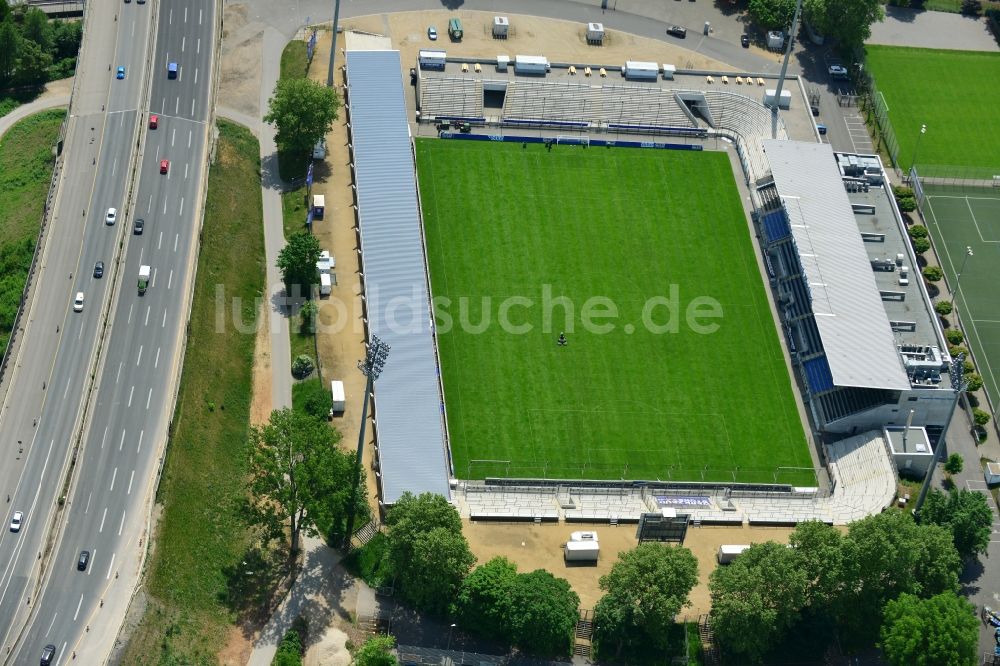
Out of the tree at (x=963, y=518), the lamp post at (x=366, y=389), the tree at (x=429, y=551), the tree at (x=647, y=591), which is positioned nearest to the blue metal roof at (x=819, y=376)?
the tree at (x=963, y=518)

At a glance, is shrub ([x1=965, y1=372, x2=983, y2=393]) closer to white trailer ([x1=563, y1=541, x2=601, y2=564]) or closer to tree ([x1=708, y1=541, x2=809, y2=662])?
tree ([x1=708, y1=541, x2=809, y2=662])

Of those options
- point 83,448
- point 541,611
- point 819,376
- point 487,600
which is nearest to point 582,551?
point 541,611

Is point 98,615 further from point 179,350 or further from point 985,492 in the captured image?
point 985,492

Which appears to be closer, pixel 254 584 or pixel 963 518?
pixel 254 584

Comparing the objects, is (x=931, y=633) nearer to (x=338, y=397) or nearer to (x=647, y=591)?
(x=647, y=591)

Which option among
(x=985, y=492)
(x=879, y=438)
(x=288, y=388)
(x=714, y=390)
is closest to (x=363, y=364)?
(x=288, y=388)

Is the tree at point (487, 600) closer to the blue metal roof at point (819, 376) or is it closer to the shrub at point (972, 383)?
the blue metal roof at point (819, 376)

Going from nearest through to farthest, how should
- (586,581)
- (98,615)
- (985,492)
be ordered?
(98,615)
(586,581)
(985,492)
